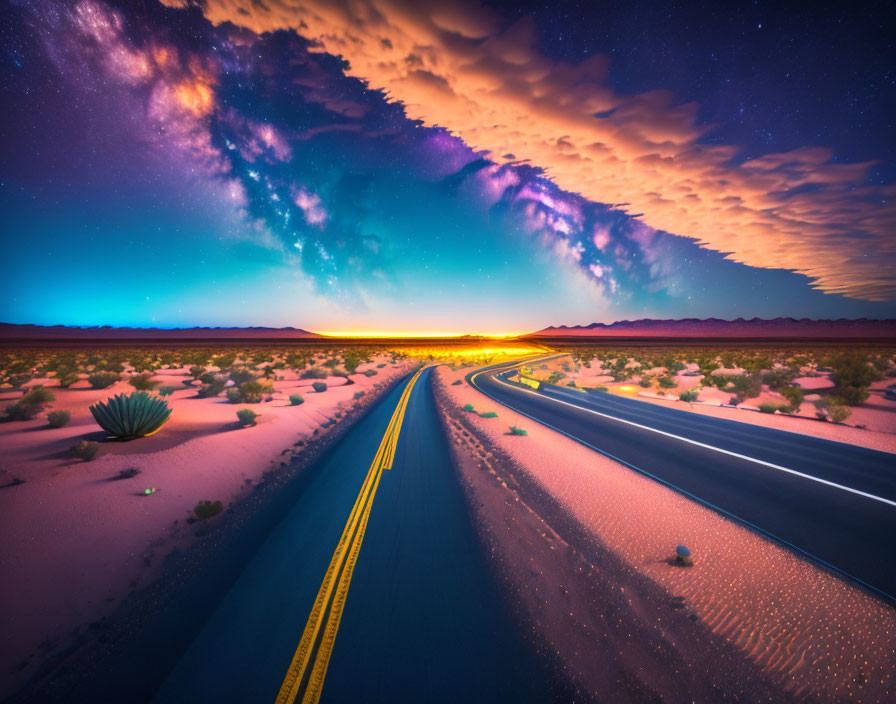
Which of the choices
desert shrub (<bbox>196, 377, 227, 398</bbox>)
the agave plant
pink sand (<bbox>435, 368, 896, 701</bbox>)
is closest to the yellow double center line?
pink sand (<bbox>435, 368, 896, 701</bbox>)

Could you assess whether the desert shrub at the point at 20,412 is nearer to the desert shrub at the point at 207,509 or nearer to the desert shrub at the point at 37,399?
the desert shrub at the point at 37,399

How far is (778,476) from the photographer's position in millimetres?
7219

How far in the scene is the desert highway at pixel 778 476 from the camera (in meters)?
4.91

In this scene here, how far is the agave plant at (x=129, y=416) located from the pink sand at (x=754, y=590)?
11.6 metres

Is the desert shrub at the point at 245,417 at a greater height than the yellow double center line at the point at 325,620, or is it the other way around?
the desert shrub at the point at 245,417

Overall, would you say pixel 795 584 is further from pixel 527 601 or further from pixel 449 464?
pixel 449 464

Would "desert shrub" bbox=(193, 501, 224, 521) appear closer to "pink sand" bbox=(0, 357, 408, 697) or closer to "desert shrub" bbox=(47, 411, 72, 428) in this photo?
"pink sand" bbox=(0, 357, 408, 697)

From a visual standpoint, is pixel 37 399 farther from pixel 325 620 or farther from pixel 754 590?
pixel 754 590

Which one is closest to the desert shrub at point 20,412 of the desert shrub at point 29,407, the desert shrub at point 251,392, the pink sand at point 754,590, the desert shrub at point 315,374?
the desert shrub at point 29,407

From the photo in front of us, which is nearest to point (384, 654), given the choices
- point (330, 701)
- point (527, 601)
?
point (330, 701)

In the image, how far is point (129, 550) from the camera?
4797 mm

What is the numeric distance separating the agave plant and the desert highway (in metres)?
13.4

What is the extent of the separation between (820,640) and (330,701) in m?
5.17

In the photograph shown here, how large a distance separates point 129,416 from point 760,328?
177 metres
